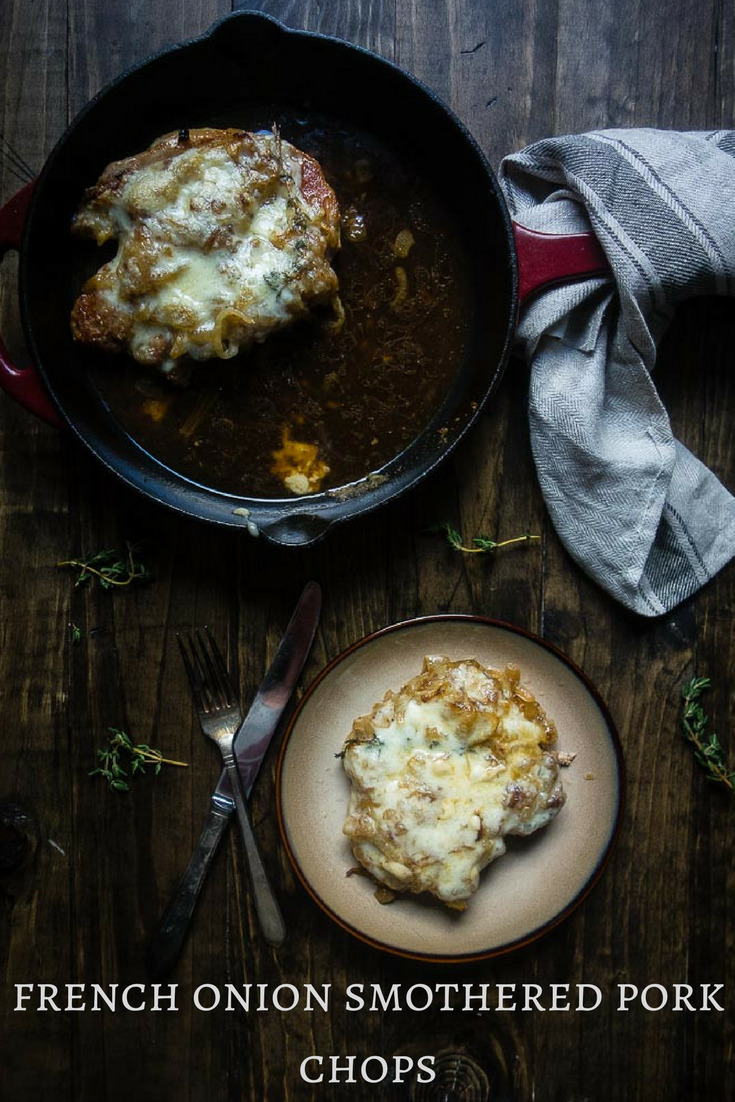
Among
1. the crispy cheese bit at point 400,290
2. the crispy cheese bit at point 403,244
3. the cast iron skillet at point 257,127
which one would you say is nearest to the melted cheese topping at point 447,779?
the cast iron skillet at point 257,127

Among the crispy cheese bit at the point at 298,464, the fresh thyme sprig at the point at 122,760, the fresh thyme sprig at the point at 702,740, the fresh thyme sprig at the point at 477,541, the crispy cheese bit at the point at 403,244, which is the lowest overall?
the fresh thyme sprig at the point at 122,760

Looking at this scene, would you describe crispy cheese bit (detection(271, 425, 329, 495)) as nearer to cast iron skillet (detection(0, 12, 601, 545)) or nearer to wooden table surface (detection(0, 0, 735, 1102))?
cast iron skillet (detection(0, 12, 601, 545))

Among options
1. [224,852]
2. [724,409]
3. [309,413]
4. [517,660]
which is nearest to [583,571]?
[517,660]

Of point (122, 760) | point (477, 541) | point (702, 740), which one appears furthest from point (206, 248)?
point (702, 740)

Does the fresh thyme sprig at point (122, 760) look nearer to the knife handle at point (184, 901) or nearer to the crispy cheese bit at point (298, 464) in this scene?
the knife handle at point (184, 901)

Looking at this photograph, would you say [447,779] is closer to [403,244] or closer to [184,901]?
[184,901]

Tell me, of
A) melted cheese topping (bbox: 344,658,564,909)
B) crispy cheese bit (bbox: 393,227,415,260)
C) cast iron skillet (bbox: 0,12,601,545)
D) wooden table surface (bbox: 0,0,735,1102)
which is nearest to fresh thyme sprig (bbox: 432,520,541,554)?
wooden table surface (bbox: 0,0,735,1102)
